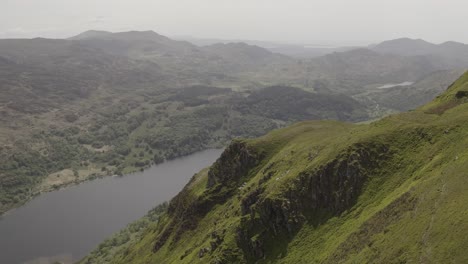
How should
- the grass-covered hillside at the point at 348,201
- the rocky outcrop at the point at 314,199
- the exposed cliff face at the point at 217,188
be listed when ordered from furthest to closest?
the exposed cliff face at the point at 217,188, the rocky outcrop at the point at 314,199, the grass-covered hillside at the point at 348,201

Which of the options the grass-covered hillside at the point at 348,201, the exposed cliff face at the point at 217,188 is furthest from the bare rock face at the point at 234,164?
the grass-covered hillside at the point at 348,201

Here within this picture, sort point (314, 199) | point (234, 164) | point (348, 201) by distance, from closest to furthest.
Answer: point (348, 201)
point (314, 199)
point (234, 164)

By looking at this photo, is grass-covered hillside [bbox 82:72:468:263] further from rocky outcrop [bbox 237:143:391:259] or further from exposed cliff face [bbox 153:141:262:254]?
exposed cliff face [bbox 153:141:262:254]

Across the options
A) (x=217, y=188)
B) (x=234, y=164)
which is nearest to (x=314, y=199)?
(x=234, y=164)

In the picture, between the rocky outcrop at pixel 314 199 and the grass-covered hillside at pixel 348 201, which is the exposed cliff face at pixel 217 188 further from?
the rocky outcrop at pixel 314 199

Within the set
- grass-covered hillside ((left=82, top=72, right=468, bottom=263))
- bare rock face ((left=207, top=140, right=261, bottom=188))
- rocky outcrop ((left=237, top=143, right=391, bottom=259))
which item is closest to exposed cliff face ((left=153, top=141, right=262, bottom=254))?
bare rock face ((left=207, top=140, right=261, bottom=188))

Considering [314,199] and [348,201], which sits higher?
[348,201]

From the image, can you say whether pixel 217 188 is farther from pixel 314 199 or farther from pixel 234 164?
pixel 314 199

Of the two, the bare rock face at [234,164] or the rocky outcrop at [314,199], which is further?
the bare rock face at [234,164]

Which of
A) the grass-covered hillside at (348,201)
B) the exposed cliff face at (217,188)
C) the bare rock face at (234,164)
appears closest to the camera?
the grass-covered hillside at (348,201)
